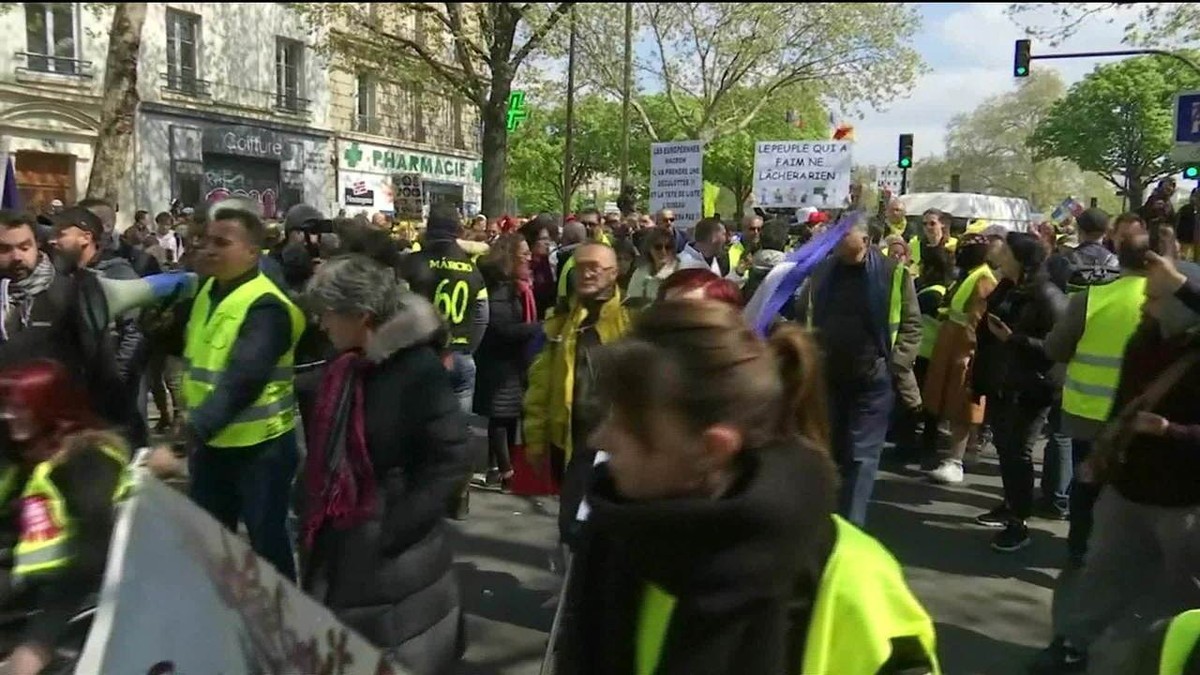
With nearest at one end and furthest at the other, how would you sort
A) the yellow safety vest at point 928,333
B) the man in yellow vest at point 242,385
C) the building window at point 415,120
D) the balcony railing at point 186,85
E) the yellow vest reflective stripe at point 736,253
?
the man in yellow vest at point 242,385
the yellow safety vest at point 928,333
the yellow vest reflective stripe at point 736,253
the balcony railing at point 186,85
the building window at point 415,120

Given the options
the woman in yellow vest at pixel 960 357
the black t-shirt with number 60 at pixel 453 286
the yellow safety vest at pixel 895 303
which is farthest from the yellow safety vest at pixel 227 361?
the woman in yellow vest at pixel 960 357

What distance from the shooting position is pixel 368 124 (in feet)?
108

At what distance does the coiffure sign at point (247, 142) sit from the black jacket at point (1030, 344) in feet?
80.8

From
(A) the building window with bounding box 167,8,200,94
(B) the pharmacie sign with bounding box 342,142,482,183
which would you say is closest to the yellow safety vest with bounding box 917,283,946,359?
(A) the building window with bounding box 167,8,200,94

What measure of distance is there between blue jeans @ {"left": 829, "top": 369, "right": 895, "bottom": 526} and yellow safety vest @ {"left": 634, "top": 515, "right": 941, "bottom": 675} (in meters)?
3.43

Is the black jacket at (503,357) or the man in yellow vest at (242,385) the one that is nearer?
the man in yellow vest at (242,385)

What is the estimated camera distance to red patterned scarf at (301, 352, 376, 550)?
2.92m

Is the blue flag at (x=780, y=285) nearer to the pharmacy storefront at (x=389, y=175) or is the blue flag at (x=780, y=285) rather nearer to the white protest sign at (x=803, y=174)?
the white protest sign at (x=803, y=174)

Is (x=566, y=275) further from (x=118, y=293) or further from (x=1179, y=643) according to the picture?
(x=1179, y=643)

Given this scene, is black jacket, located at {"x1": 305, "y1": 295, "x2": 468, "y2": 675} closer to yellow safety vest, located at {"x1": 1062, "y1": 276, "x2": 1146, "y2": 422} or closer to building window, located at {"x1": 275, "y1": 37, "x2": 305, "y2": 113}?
yellow safety vest, located at {"x1": 1062, "y1": 276, "x2": 1146, "y2": 422}

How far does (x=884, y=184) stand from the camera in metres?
20.4

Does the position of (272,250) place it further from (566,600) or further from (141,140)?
(141,140)

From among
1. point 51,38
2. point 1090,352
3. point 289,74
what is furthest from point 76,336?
point 289,74

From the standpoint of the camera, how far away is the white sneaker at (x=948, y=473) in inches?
287
